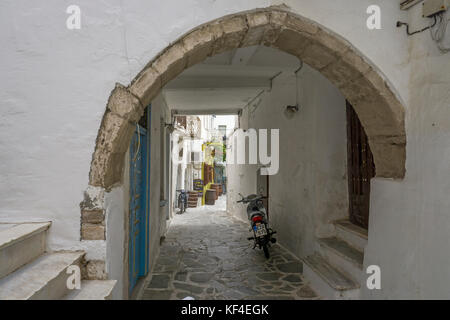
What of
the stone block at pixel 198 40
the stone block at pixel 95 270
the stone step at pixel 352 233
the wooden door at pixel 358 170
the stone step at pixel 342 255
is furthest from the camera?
the wooden door at pixel 358 170

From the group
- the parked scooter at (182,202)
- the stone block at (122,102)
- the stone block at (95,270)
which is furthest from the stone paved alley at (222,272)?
the parked scooter at (182,202)

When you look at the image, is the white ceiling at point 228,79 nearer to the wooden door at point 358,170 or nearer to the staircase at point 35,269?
the wooden door at point 358,170

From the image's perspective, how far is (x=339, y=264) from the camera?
11.1 ft

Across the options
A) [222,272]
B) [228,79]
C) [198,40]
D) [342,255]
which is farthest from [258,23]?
[228,79]

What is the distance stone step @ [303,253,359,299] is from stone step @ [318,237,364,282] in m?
0.07

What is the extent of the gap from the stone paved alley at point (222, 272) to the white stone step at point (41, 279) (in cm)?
184

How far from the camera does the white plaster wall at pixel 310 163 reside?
4.14m

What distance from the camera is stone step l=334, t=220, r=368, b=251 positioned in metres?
3.41

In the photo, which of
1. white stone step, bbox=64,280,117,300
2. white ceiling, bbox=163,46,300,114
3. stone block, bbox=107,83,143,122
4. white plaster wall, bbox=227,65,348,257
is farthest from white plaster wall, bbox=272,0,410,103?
white stone step, bbox=64,280,117,300

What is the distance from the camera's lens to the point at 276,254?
16.4 feet

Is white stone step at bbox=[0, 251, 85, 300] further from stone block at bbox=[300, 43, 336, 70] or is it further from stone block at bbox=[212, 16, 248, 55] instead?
stone block at bbox=[300, 43, 336, 70]

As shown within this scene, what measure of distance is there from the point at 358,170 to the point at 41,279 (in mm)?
3809
